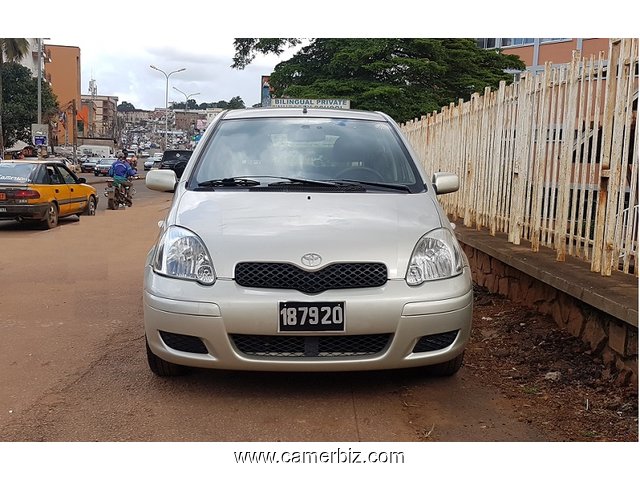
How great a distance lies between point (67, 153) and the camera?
218 feet

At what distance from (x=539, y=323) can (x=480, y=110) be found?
10.5 feet

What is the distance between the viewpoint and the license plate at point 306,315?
342 cm

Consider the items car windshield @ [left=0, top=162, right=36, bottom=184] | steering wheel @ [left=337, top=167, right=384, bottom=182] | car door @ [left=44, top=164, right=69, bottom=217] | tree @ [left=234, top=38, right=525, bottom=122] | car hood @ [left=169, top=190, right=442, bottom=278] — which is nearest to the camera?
car hood @ [left=169, top=190, right=442, bottom=278]

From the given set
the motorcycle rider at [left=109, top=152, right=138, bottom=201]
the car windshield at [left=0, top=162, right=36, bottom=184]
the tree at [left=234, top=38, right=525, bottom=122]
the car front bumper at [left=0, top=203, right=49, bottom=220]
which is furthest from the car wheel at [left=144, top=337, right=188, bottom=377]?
the tree at [left=234, top=38, right=525, bottom=122]

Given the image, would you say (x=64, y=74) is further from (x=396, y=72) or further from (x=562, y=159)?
(x=562, y=159)

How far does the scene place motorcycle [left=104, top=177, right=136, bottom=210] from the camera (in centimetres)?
1844

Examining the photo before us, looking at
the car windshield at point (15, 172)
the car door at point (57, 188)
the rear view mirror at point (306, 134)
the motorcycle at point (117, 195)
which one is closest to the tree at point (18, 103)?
the motorcycle at point (117, 195)

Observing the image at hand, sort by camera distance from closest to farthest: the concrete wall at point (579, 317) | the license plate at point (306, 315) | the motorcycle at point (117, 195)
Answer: the license plate at point (306, 315)
the concrete wall at point (579, 317)
the motorcycle at point (117, 195)

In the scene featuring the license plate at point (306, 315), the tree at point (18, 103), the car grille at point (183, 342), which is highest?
the tree at point (18, 103)

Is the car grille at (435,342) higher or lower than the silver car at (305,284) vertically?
lower

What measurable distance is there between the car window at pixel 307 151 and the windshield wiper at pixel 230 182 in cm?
7

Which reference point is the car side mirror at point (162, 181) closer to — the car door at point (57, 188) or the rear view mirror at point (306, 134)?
the rear view mirror at point (306, 134)

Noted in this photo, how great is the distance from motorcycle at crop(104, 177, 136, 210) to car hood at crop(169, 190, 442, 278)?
15.1 meters

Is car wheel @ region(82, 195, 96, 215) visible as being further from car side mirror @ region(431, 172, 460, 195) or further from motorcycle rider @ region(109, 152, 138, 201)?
car side mirror @ region(431, 172, 460, 195)
